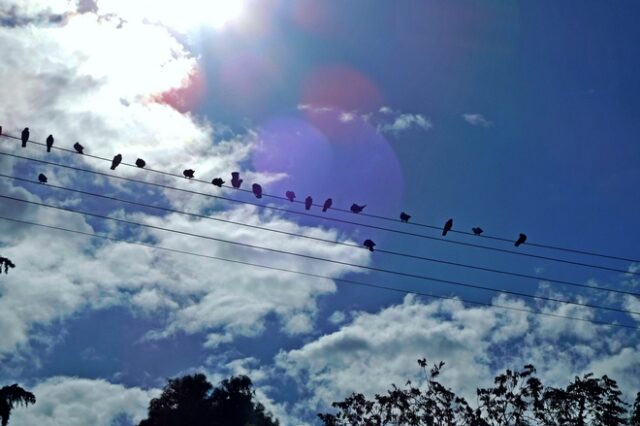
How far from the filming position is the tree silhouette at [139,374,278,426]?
198ft

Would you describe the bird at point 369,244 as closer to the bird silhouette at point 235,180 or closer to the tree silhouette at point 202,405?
the bird silhouette at point 235,180

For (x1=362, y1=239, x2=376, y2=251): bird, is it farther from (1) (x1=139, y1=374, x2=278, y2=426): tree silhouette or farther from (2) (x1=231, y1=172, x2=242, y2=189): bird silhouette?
(1) (x1=139, y1=374, x2=278, y2=426): tree silhouette

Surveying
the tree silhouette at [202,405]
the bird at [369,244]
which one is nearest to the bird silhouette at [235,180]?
the bird at [369,244]

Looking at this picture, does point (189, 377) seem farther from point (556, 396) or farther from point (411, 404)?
point (556, 396)

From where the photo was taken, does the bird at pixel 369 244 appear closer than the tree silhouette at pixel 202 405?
Yes

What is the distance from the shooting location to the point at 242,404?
62.7 metres

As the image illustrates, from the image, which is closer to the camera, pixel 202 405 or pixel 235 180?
pixel 235 180

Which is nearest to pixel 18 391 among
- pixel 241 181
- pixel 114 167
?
pixel 114 167

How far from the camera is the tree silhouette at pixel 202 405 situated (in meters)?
60.5

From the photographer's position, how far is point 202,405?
203 feet

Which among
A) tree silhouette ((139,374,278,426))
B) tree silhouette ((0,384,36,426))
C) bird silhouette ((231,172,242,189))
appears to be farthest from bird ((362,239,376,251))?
tree silhouette ((139,374,278,426))

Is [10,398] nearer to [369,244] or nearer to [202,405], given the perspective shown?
[369,244]

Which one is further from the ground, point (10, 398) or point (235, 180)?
point (235, 180)

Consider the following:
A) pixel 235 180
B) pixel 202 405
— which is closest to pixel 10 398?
pixel 235 180
